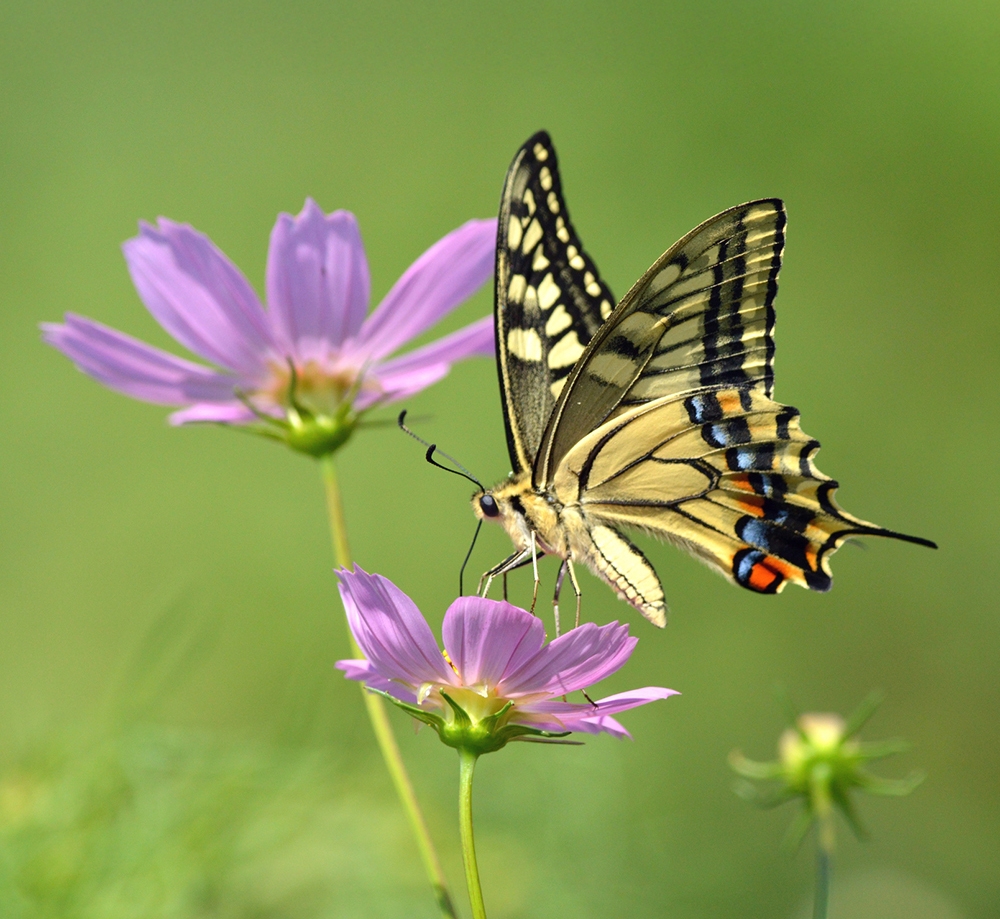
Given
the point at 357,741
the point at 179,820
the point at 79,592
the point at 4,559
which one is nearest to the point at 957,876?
the point at 357,741

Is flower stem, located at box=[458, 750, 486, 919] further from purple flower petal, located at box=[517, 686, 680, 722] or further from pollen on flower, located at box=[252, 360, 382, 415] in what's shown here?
pollen on flower, located at box=[252, 360, 382, 415]

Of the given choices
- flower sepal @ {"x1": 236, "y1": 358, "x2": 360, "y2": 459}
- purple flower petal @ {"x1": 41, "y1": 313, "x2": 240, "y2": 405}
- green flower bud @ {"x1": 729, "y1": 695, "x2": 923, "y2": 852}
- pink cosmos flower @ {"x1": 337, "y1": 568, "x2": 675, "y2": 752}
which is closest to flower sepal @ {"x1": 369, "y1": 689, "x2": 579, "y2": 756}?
pink cosmos flower @ {"x1": 337, "y1": 568, "x2": 675, "y2": 752}

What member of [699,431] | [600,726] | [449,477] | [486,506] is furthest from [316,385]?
[449,477]

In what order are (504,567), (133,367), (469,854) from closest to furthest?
(469,854)
(504,567)
(133,367)

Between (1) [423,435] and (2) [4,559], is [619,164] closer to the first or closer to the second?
(1) [423,435]

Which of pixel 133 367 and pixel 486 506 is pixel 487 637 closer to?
pixel 486 506

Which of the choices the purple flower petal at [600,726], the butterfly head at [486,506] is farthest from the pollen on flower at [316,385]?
the purple flower petal at [600,726]
